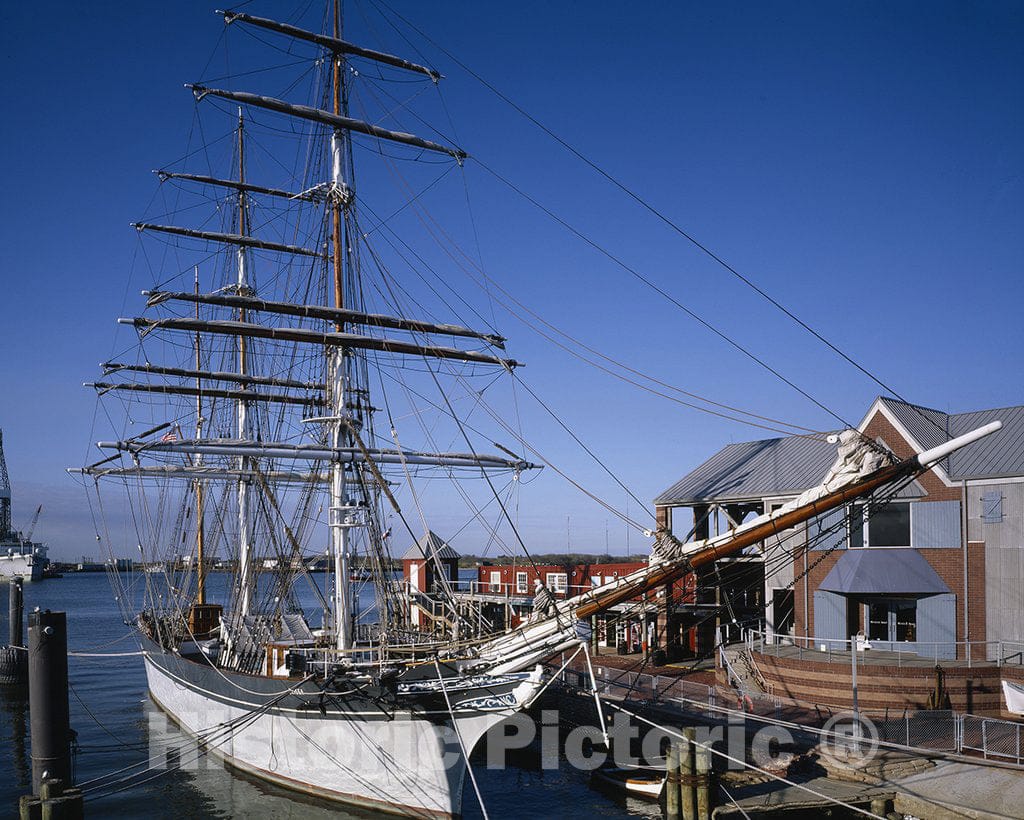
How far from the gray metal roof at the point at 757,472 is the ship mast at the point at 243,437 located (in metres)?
16.5

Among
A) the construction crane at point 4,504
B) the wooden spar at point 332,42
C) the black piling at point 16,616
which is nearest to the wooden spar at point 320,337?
the wooden spar at point 332,42

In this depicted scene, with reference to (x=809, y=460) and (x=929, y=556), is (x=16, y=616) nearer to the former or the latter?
(x=809, y=460)

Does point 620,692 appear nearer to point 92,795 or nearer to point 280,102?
point 92,795

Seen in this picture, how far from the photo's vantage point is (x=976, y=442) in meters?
29.3

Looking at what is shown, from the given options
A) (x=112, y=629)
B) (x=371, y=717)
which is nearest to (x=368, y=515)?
(x=371, y=717)

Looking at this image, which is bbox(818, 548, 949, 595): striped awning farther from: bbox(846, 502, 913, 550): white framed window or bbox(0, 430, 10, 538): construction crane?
bbox(0, 430, 10, 538): construction crane

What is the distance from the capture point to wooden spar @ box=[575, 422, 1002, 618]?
1535 centimetres

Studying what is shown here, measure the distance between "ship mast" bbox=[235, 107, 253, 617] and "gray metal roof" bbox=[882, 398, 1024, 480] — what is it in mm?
22689

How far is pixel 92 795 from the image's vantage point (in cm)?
2366

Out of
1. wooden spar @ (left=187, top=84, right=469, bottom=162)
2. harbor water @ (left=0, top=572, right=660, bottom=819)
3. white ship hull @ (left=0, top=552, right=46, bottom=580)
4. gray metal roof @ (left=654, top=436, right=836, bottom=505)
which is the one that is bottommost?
white ship hull @ (left=0, top=552, right=46, bottom=580)

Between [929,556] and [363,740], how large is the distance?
18578mm

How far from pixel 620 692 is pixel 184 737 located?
14874 millimetres

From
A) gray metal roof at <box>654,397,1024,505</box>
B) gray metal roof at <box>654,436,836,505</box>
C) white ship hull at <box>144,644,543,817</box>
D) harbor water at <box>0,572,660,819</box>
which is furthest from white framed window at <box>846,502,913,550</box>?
white ship hull at <box>144,644,543,817</box>

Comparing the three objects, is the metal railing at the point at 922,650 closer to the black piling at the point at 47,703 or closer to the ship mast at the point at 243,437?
the ship mast at the point at 243,437
